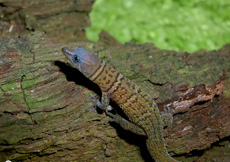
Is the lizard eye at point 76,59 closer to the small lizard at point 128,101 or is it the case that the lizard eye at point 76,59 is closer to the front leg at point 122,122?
the small lizard at point 128,101

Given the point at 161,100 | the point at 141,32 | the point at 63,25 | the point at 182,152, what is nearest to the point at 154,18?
the point at 141,32

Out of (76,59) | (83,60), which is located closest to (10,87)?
(76,59)

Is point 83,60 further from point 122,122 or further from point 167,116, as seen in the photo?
point 167,116

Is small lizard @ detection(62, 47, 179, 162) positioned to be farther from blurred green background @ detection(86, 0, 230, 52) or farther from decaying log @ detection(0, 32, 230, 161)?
blurred green background @ detection(86, 0, 230, 52)

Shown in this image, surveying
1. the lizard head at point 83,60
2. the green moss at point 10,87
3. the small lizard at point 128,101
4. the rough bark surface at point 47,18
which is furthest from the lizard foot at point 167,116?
the rough bark surface at point 47,18

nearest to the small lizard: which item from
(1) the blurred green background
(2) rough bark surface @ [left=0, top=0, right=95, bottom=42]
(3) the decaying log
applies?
(3) the decaying log

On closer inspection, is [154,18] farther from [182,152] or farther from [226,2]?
[182,152]
